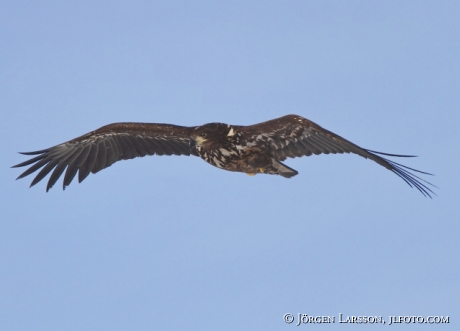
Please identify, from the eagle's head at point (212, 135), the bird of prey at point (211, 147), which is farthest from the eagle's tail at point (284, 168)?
the eagle's head at point (212, 135)

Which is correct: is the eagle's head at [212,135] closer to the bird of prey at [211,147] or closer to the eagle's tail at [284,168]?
the bird of prey at [211,147]

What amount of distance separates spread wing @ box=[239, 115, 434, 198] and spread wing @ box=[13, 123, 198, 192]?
2.15 m

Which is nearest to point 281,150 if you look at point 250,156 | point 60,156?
point 250,156

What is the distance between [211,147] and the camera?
1636cm

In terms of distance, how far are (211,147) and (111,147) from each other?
3.14 meters

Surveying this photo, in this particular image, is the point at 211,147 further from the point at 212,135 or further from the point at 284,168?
the point at 284,168

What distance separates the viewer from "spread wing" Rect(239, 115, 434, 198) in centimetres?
1606

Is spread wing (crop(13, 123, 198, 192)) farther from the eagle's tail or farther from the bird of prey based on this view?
the eagle's tail

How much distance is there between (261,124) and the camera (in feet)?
53.5

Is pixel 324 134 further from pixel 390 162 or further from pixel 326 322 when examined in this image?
pixel 326 322

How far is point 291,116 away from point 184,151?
3.23m

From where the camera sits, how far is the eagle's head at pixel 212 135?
1630 cm

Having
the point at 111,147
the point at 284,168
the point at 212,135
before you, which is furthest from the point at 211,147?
the point at 111,147

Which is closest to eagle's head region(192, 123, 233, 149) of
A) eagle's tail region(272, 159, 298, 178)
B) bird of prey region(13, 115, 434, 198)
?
bird of prey region(13, 115, 434, 198)
